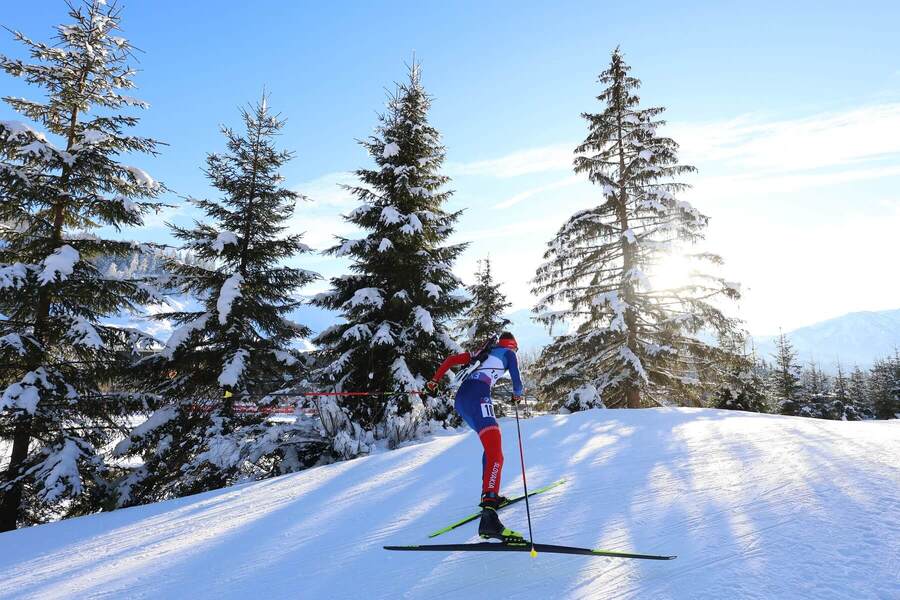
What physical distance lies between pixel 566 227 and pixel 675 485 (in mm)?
14045

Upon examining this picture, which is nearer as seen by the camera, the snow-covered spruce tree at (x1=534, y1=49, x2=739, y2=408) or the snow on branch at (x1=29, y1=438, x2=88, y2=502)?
the snow on branch at (x1=29, y1=438, x2=88, y2=502)

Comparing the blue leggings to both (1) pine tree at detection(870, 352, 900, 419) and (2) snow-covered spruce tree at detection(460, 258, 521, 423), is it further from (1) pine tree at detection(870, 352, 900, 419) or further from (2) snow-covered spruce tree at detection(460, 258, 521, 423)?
(1) pine tree at detection(870, 352, 900, 419)

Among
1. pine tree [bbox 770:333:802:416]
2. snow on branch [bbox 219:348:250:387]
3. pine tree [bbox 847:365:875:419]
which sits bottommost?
pine tree [bbox 847:365:875:419]

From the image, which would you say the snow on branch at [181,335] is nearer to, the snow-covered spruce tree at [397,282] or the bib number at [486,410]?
the snow-covered spruce tree at [397,282]

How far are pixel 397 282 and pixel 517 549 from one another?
11.3 m

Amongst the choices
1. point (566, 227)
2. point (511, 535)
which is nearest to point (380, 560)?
point (511, 535)

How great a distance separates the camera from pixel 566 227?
1816 centimetres

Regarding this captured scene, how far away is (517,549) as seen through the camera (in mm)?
3977

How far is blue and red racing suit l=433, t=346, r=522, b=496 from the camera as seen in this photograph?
16.1 feet

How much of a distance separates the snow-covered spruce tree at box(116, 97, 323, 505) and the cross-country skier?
6327mm

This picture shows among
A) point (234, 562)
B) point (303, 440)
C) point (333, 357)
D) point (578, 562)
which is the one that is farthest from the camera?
point (333, 357)

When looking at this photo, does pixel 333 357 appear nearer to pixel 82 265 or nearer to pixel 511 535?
pixel 82 265

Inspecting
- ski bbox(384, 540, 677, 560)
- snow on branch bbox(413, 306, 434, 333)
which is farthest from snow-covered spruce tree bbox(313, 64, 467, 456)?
ski bbox(384, 540, 677, 560)

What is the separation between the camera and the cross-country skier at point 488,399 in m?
4.76
